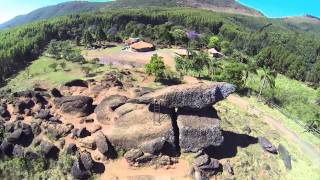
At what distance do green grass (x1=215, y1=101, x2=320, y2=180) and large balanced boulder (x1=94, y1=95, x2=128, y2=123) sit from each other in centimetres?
1761

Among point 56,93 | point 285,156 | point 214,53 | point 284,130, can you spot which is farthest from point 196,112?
point 214,53

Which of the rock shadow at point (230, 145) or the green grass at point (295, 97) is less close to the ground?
the rock shadow at point (230, 145)

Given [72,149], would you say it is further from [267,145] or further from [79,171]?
[267,145]

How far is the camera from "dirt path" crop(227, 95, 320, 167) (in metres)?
60.8

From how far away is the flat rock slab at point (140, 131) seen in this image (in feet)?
170

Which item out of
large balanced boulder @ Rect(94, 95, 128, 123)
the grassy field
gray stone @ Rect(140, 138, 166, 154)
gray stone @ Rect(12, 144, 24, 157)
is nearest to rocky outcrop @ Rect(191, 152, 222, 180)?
gray stone @ Rect(140, 138, 166, 154)

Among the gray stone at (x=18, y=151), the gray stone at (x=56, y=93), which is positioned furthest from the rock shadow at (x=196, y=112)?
the gray stone at (x=56, y=93)

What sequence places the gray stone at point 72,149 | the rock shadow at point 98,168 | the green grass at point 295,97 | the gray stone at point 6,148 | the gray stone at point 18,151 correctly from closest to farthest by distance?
the rock shadow at point 98,168 → the gray stone at point 18,151 → the gray stone at point 72,149 → the gray stone at point 6,148 → the green grass at point 295,97

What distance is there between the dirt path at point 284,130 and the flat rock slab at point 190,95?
18.8 metres

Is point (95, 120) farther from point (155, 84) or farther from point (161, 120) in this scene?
point (155, 84)

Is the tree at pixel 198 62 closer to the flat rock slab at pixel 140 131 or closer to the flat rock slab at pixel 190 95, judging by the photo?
the flat rock slab at pixel 190 95

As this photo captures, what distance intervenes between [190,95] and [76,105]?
19.1 meters

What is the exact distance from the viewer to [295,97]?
101 metres

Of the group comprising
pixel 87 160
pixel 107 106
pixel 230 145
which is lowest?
pixel 230 145
